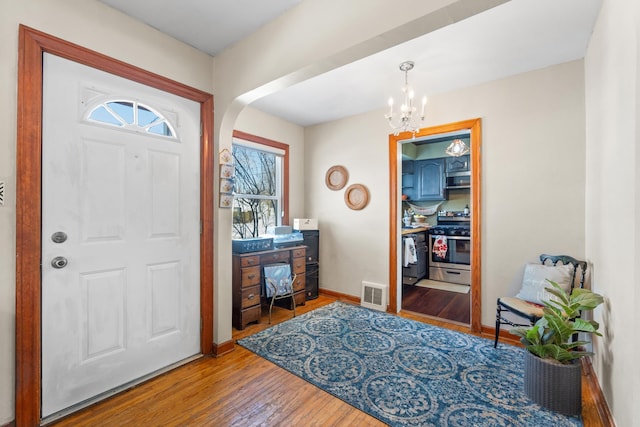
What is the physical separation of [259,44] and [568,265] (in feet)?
10.1

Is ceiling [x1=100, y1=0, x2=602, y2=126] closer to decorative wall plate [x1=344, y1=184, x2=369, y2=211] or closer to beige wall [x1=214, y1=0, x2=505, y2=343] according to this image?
beige wall [x1=214, y1=0, x2=505, y2=343]

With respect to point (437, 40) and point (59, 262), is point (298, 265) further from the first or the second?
point (437, 40)

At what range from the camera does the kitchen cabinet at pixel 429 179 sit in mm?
5320

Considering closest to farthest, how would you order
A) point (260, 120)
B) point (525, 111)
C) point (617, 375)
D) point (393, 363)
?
point (617, 375) → point (393, 363) → point (525, 111) → point (260, 120)

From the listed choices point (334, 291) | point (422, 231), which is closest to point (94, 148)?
point (334, 291)

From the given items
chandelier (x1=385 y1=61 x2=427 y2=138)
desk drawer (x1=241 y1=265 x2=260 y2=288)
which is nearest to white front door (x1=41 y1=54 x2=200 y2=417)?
desk drawer (x1=241 y1=265 x2=260 y2=288)

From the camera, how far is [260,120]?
3.72 metres

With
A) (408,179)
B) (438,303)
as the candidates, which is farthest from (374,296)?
(408,179)

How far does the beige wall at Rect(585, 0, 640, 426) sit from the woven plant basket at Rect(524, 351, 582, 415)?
0.15 m

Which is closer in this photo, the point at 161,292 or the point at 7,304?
the point at 7,304

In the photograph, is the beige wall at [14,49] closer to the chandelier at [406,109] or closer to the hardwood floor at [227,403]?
the hardwood floor at [227,403]

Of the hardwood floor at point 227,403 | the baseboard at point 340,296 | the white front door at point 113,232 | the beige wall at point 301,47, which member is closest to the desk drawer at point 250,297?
the beige wall at point 301,47

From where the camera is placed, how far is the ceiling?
184cm

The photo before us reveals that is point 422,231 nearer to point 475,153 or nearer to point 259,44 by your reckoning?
point 475,153
